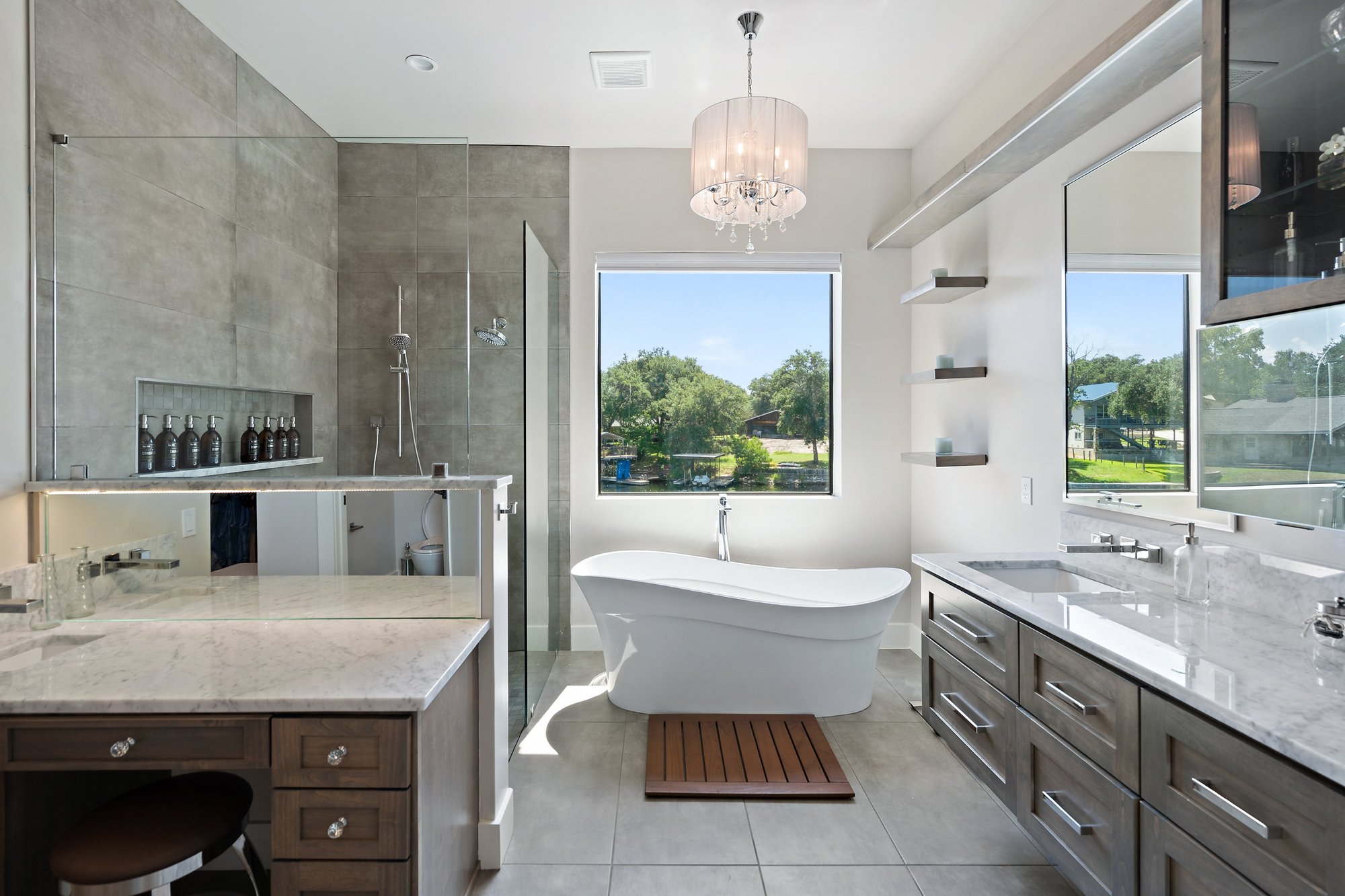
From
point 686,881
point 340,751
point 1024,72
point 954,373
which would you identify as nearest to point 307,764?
point 340,751

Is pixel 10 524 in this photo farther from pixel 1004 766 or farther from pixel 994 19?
pixel 994 19

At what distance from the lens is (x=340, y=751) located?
1316mm

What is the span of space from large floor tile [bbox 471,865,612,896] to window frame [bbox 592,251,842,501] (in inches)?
81.5

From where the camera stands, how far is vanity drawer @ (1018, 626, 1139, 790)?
1.31m

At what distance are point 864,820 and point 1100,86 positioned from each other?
248 cm

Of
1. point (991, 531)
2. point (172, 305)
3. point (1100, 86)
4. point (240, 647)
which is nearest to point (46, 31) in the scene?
point (172, 305)

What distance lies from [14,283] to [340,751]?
1707 mm

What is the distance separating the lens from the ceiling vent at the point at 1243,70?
1.31m

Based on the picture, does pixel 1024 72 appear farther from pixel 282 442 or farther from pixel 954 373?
pixel 282 442

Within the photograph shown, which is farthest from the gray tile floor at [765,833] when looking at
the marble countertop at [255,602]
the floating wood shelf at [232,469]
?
the floating wood shelf at [232,469]

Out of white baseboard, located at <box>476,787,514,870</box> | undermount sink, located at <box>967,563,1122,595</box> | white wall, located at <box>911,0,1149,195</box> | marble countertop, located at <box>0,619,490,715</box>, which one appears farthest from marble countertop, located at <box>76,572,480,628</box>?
white wall, located at <box>911,0,1149,195</box>

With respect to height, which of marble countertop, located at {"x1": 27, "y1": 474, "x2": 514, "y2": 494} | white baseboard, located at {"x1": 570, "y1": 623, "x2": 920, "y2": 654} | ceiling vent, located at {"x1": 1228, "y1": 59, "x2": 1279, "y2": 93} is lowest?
white baseboard, located at {"x1": 570, "y1": 623, "x2": 920, "y2": 654}

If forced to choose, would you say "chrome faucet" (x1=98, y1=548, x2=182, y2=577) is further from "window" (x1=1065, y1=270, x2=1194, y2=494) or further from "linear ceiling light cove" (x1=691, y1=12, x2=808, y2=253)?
"window" (x1=1065, y1=270, x2=1194, y2=494)

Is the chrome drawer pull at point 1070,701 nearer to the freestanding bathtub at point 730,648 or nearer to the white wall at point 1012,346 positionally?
the white wall at point 1012,346
